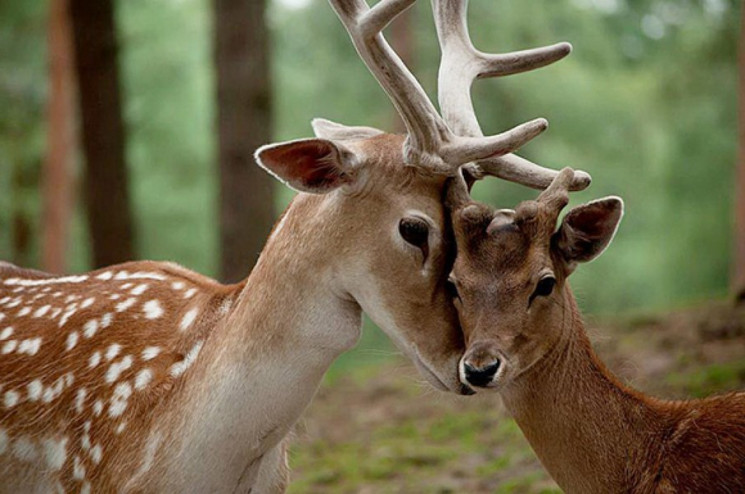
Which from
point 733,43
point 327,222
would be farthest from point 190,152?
point 327,222

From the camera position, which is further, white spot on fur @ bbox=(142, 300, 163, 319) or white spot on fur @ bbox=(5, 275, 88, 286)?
white spot on fur @ bbox=(5, 275, 88, 286)

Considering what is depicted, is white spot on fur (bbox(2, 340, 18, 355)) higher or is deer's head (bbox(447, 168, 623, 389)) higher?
deer's head (bbox(447, 168, 623, 389))

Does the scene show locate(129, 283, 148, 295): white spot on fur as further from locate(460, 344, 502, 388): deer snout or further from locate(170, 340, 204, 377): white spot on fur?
locate(460, 344, 502, 388): deer snout

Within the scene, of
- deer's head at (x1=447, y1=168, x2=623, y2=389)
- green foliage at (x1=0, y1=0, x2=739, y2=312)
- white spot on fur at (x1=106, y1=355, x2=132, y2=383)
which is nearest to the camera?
deer's head at (x1=447, y1=168, x2=623, y2=389)

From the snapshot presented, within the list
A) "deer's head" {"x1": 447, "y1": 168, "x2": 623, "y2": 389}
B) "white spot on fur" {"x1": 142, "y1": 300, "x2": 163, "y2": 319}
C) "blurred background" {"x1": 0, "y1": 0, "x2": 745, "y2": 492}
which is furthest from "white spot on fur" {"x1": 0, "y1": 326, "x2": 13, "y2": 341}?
"blurred background" {"x1": 0, "y1": 0, "x2": 745, "y2": 492}

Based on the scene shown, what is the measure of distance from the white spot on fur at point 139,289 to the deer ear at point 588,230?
171 cm

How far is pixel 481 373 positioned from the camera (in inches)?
130

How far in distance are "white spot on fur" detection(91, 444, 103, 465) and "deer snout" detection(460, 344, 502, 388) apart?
141 cm

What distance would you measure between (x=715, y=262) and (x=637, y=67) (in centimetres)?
536

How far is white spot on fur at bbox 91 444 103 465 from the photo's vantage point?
378cm

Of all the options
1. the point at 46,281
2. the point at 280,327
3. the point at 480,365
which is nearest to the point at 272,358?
the point at 280,327

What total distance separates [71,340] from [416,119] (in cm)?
171

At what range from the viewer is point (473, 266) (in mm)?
3471

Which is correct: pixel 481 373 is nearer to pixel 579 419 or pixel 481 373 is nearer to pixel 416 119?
pixel 579 419
